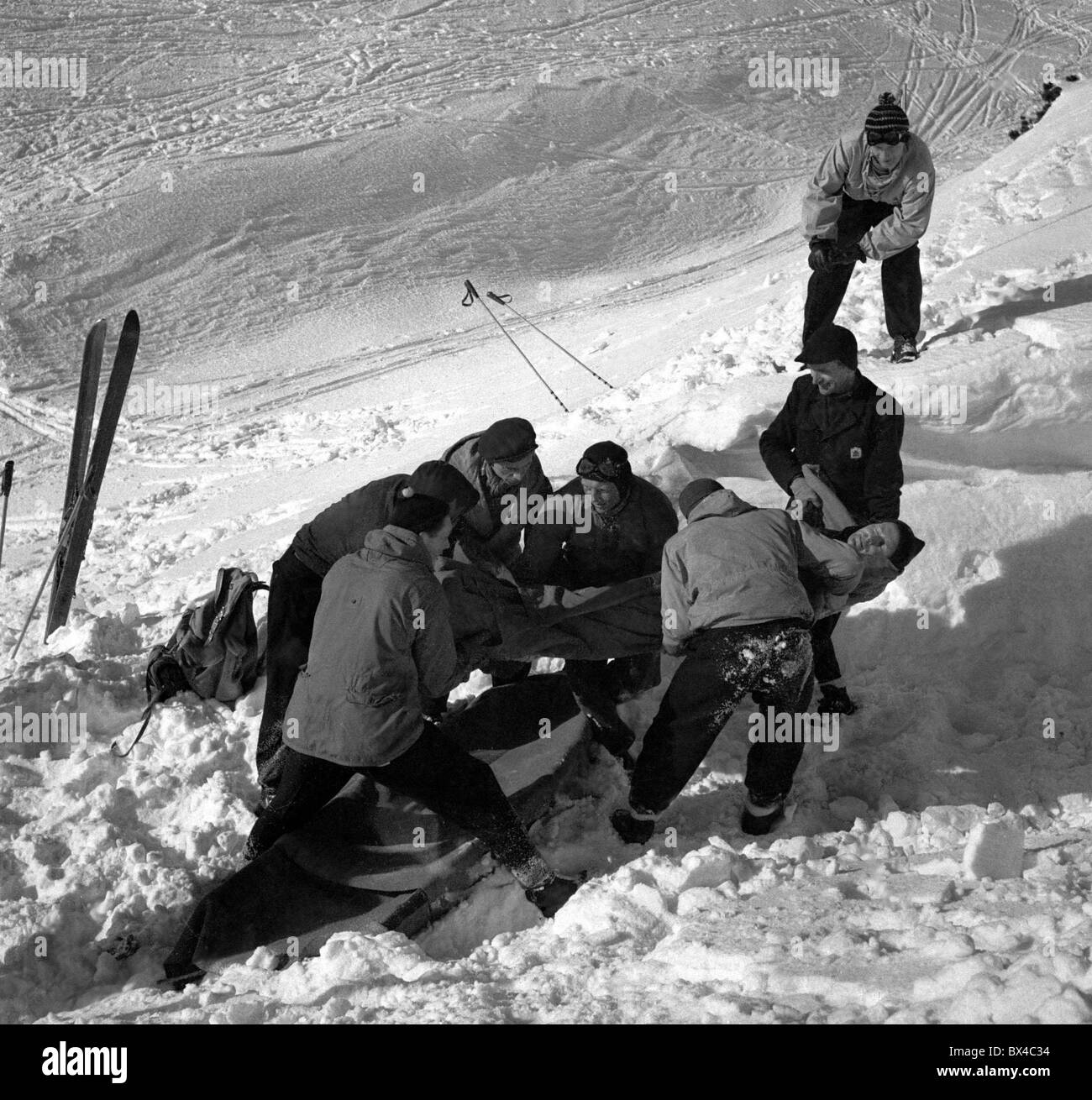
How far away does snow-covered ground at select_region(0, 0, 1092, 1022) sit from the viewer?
373 cm

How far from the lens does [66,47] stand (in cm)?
1762

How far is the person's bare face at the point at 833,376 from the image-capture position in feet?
15.6

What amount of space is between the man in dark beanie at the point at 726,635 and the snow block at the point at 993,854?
28.8 inches

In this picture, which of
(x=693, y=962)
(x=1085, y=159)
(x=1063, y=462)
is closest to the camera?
(x=693, y=962)

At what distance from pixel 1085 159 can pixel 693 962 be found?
33.9 ft

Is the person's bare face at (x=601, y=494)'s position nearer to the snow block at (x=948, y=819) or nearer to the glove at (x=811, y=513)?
the glove at (x=811, y=513)

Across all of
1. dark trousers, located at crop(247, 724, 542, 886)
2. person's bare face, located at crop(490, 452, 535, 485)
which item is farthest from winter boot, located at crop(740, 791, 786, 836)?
person's bare face, located at crop(490, 452, 535, 485)

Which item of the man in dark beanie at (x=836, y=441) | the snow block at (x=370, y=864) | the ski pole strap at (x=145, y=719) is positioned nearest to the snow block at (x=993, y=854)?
the man in dark beanie at (x=836, y=441)

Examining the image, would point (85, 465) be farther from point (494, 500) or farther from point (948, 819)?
point (948, 819)

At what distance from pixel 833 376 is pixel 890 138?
1.87m

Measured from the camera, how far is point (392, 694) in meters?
3.80

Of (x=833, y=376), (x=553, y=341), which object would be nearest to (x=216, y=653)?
(x=833, y=376)
